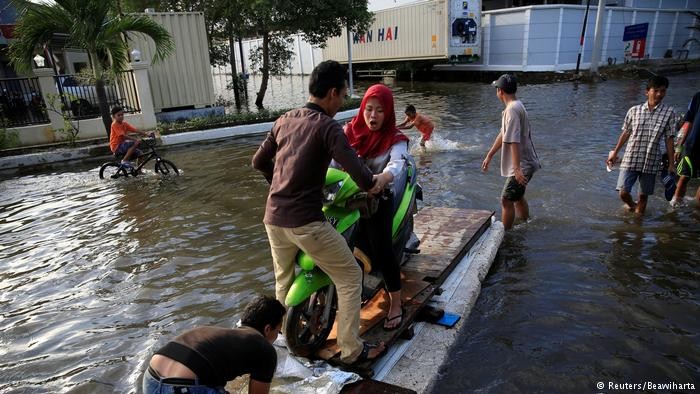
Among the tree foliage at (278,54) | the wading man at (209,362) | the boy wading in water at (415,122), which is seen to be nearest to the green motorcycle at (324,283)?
the wading man at (209,362)

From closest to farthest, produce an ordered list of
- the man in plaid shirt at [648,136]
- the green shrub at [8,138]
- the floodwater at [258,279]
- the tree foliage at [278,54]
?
the floodwater at [258,279]
the man in plaid shirt at [648,136]
the green shrub at [8,138]
the tree foliage at [278,54]

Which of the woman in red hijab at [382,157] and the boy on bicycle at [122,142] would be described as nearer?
the woman in red hijab at [382,157]

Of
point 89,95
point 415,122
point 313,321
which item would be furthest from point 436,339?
point 89,95

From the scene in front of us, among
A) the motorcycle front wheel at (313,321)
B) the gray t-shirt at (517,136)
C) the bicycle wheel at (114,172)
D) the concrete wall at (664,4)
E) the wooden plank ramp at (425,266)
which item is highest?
the concrete wall at (664,4)

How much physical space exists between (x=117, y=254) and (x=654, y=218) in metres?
6.92

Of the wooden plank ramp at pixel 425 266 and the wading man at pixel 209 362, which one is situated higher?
the wading man at pixel 209 362

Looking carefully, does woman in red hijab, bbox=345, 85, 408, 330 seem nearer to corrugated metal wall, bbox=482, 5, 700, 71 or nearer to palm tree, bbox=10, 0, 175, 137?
palm tree, bbox=10, 0, 175, 137

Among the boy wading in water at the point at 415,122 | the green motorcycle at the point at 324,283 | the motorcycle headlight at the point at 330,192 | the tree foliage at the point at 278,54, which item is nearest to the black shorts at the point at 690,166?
the green motorcycle at the point at 324,283

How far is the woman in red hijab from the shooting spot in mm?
3400

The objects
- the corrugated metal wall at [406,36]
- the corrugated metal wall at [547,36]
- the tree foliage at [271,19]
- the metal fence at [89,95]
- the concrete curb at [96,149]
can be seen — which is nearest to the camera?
the concrete curb at [96,149]

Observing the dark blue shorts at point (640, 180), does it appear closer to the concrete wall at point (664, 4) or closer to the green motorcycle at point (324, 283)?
the green motorcycle at point (324, 283)

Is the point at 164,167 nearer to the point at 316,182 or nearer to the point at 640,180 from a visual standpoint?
the point at 316,182

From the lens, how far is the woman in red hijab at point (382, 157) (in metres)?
3.40

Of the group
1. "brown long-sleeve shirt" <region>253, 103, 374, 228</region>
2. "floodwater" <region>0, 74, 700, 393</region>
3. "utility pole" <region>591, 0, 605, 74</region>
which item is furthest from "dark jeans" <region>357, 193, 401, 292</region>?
"utility pole" <region>591, 0, 605, 74</region>
